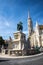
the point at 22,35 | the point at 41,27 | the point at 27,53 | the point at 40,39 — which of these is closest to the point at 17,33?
the point at 22,35

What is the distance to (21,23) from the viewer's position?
128ft

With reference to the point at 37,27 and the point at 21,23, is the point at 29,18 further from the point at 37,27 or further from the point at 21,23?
the point at 21,23

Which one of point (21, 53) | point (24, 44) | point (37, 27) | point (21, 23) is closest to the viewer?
point (21, 53)

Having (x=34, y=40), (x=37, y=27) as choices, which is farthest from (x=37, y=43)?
(x=37, y=27)

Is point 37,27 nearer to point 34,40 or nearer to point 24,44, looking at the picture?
point 34,40

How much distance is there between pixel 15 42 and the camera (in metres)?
34.2

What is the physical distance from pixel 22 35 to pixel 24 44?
2726 mm

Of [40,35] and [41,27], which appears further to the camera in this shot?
[41,27]

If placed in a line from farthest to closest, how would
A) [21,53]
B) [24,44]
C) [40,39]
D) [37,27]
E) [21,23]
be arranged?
1. [37,27]
2. [40,39]
3. [21,23]
4. [24,44]
5. [21,53]

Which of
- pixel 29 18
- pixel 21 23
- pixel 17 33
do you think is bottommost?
pixel 17 33

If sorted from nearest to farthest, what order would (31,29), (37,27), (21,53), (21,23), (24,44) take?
(21,53) → (24,44) → (21,23) → (37,27) → (31,29)

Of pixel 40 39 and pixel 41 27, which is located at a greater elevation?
pixel 41 27

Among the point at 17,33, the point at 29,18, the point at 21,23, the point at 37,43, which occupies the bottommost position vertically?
the point at 37,43

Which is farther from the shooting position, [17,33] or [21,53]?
[17,33]
